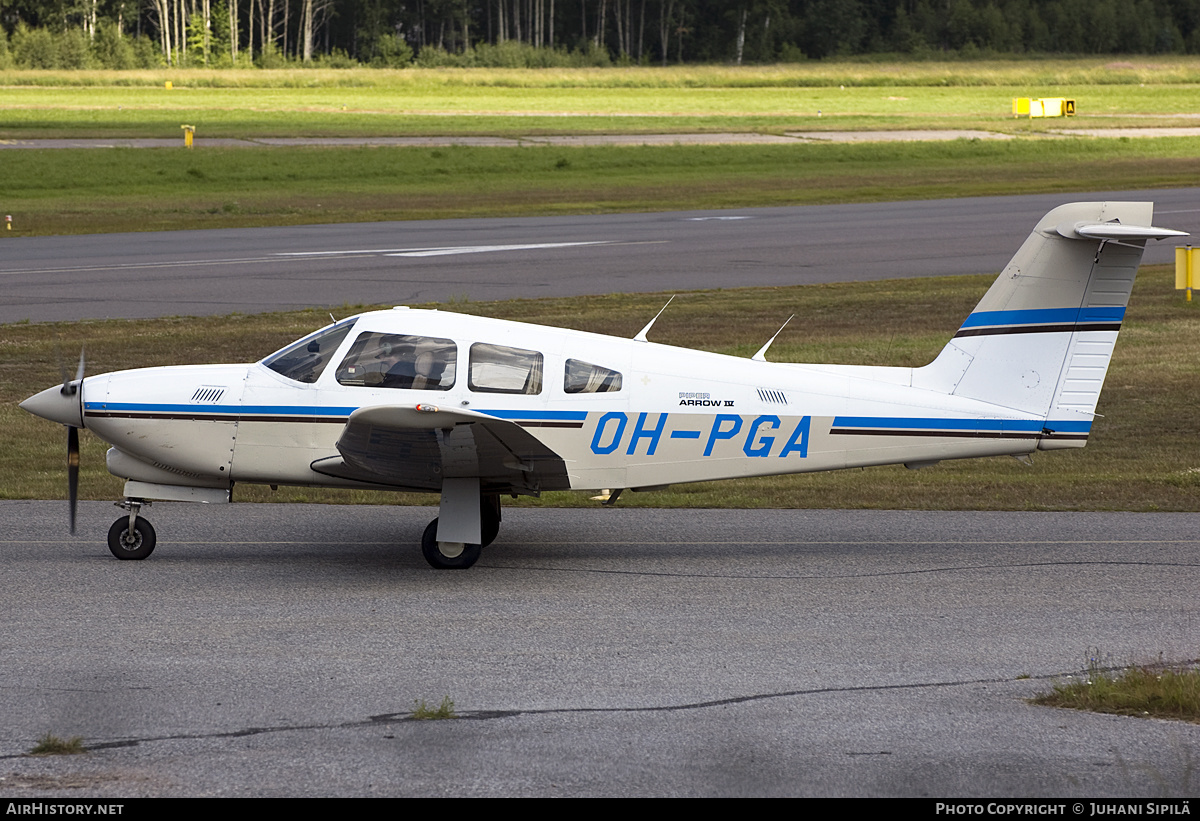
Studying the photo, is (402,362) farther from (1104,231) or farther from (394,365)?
(1104,231)

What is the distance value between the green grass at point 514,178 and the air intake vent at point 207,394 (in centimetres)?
2629

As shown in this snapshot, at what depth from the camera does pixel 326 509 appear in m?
13.0

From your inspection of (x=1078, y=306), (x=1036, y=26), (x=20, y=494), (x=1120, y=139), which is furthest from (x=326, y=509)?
(x=1036, y=26)

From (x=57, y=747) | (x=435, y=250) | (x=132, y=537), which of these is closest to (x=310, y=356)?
(x=132, y=537)

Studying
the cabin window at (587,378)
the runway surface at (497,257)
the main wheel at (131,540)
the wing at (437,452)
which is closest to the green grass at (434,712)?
the wing at (437,452)

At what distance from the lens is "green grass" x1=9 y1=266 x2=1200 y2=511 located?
13.6 m

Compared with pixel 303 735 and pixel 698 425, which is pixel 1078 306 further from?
pixel 303 735

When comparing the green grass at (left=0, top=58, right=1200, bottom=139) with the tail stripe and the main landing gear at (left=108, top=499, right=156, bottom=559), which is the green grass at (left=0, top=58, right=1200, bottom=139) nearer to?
the main landing gear at (left=108, top=499, right=156, bottom=559)

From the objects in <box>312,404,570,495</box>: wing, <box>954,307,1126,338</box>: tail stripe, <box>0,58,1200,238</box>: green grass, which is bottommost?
<box>312,404,570,495</box>: wing

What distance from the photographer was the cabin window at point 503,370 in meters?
10.3

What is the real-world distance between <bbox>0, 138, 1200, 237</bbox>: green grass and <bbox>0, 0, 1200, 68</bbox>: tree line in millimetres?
59216

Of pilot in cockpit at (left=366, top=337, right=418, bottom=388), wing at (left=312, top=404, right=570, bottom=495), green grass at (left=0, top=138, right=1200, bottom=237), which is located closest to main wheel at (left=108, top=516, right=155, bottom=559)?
wing at (left=312, top=404, right=570, bottom=495)

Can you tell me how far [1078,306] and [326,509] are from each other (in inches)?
275

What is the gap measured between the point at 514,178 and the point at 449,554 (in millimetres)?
37348
